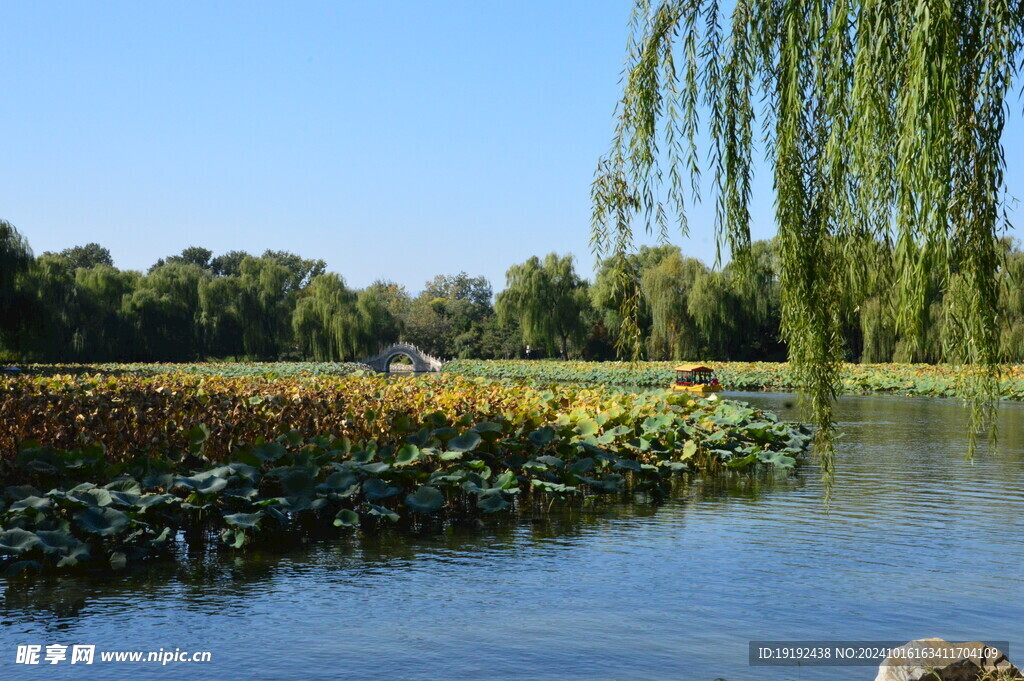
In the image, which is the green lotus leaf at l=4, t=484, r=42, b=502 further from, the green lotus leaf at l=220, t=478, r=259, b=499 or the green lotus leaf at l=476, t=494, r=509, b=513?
the green lotus leaf at l=476, t=494, r=509, b=513

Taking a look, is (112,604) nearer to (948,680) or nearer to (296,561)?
(296,561)

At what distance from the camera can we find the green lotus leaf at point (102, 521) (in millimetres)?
5367

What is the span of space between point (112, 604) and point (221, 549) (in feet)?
4.07

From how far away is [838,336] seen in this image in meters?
3.13

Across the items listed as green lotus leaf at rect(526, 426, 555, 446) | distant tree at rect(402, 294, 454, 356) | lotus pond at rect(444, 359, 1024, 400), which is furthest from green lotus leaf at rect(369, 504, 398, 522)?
distant tree at rect(402, 294, 454, 356)

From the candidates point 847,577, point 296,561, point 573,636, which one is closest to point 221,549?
point 296,561

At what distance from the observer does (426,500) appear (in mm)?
6781

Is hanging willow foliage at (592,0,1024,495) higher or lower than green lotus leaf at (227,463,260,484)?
higher

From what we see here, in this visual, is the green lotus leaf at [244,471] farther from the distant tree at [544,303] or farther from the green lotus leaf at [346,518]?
the distant tree at [544,303]

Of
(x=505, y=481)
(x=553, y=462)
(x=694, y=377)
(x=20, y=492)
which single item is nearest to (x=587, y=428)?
(x=553, y=462)

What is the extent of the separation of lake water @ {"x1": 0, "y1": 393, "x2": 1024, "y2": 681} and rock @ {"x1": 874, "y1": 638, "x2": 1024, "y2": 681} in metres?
0.99

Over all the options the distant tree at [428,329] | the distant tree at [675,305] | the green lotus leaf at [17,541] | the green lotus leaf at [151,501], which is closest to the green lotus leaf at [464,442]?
the green lotus leaf at [151,501]

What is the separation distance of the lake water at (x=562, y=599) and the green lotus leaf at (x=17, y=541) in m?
0.19

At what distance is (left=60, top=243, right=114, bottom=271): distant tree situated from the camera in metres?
64.6
